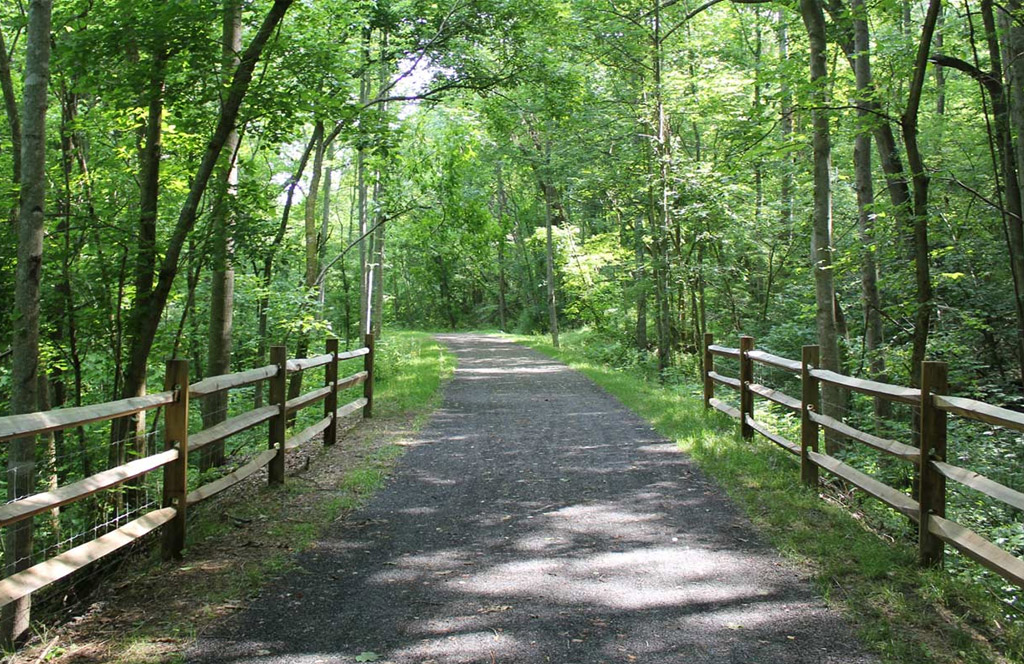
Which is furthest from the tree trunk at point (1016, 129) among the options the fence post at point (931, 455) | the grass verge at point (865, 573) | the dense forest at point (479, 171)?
the fence post at point (931, 455)

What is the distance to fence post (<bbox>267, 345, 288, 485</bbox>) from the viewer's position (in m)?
6.46

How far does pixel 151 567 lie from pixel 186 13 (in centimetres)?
380

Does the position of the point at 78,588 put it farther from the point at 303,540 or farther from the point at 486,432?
the point at 486,432

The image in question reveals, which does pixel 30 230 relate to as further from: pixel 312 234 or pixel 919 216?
pixel 312 234

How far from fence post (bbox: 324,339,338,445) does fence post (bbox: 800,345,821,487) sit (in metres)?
5.10

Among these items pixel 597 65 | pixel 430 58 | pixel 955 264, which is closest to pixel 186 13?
pixel 430 58

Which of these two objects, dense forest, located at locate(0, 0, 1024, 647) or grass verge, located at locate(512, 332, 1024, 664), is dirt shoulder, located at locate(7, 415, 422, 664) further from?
grass verge, located at locate(512, 332, 1024, 664)

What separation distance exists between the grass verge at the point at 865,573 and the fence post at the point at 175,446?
3895 mm

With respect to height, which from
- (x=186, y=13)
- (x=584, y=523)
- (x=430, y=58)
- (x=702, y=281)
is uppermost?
(x=430, y=58)

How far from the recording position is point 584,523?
5.35 meters

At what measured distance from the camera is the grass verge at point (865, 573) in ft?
11.0

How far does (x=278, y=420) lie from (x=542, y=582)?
10.8 feet

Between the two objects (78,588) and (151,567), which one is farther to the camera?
(151,567)

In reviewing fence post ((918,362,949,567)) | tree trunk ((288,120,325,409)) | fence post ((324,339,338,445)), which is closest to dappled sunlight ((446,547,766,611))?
fence post ((918,362,949,567))
